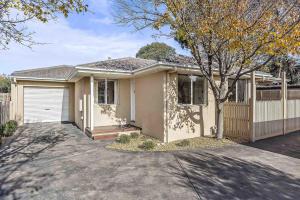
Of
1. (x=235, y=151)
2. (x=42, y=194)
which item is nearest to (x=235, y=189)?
(x=235, y=151)

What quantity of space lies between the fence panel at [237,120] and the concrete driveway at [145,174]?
1552 mm

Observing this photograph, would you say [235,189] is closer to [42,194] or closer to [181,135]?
[42,194]

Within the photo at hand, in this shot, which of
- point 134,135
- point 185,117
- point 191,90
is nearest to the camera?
point 185,117

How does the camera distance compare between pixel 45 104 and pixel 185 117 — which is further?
pixel 45 104

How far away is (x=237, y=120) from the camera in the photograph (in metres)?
9.16

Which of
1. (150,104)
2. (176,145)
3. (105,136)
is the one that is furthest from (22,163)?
(150,104)

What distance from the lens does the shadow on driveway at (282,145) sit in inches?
273

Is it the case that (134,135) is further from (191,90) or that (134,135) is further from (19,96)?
(19,96)

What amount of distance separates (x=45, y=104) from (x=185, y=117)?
1104 cm

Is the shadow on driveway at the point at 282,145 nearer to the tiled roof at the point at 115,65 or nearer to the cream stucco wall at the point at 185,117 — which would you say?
the cream stucco wall at the point at 185,117

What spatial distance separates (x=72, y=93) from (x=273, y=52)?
44.7ft

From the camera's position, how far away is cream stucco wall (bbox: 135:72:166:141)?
8.57m

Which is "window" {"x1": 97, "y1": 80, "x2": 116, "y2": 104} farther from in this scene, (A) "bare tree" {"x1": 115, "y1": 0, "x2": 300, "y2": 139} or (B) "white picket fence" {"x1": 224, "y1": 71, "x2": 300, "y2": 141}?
(B) "white picket fence" {"x1": 224, "y1": 71, "x2": 300, "y2": 141}

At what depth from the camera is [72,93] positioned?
15.3 meters
